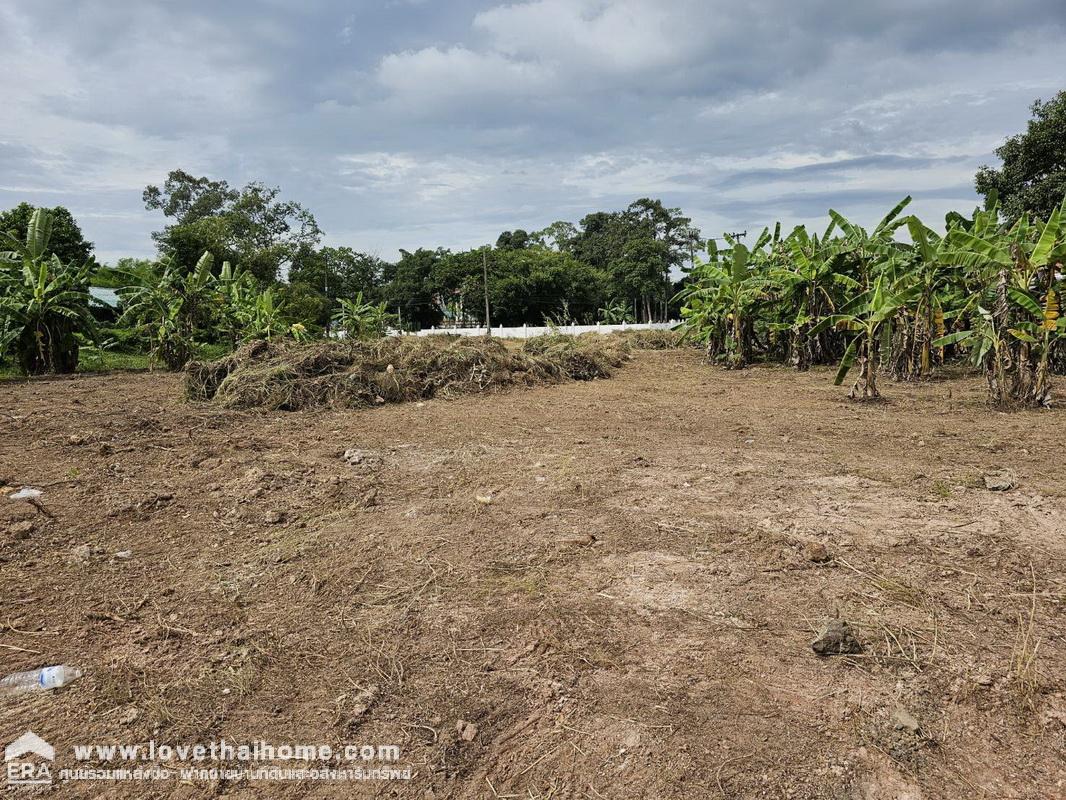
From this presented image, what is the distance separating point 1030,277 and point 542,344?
764 centimetres

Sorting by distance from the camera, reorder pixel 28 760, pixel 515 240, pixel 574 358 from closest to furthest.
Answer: pixel 28 760 → pixel 574 358 → pixel 515 240

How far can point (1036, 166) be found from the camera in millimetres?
18219

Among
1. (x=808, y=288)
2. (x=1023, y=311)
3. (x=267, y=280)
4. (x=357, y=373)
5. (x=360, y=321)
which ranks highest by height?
(x=267, y=280)

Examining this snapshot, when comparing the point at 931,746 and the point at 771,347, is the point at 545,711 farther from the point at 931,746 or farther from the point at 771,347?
the point at 771,347

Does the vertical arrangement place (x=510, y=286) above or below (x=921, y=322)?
above

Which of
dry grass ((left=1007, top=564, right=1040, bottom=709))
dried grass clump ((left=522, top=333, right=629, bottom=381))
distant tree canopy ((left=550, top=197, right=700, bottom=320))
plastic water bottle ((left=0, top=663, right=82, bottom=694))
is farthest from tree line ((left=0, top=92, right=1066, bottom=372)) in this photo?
distant tree canopy ((left=550, top=197, right=700, bottom=320))

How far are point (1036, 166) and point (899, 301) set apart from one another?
16605mm

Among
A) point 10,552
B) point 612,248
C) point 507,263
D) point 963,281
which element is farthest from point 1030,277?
point 612,248

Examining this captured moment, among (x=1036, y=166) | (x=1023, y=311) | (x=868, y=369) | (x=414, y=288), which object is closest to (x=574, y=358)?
(x=868, y=369)

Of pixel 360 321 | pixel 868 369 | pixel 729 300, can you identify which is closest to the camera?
pixel 868 369

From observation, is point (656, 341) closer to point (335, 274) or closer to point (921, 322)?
point (921, 322)

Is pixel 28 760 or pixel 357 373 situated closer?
pixel 28 760

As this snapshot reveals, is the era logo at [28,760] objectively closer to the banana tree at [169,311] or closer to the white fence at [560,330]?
the banana tree at [169,311]

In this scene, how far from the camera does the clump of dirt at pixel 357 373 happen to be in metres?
7.57
